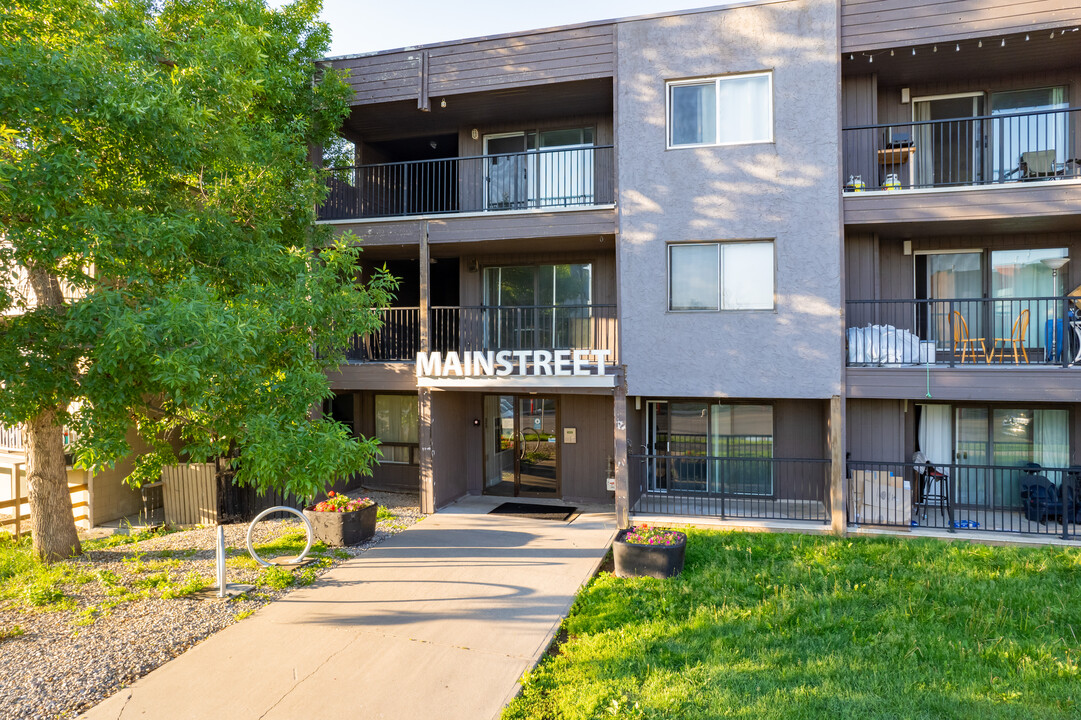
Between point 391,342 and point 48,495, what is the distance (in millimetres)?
6361

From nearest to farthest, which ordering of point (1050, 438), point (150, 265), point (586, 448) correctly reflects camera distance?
point (150, 265) < point (1050, 438) < point (586, 448)

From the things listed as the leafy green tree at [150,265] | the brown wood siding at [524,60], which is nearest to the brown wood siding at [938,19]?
the brown wood siding at [524,60]

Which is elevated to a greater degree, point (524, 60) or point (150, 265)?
point (524, 60)

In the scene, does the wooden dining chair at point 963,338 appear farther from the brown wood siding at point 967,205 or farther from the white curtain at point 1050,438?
the brown wood siding at point 967,205

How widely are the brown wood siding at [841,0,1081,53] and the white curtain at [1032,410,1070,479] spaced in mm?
6357

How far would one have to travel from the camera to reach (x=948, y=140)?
1130 centimetres

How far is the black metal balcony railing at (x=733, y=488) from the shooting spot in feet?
35.7

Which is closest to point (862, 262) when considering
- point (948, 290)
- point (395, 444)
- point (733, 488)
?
point (948, 290)

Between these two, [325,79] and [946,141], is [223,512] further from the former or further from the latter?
[946,141]

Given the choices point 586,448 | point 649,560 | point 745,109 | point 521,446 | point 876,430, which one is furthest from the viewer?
point 521,446

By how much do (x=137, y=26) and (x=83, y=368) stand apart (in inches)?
177

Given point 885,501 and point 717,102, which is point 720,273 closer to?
point 717,102

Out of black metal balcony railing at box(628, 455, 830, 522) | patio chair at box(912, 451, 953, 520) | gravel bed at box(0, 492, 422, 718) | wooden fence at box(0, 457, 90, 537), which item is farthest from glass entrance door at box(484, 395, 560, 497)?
wooden fence at box(0, 457, 90, 537)

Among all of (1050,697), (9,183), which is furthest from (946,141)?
(9,183)
